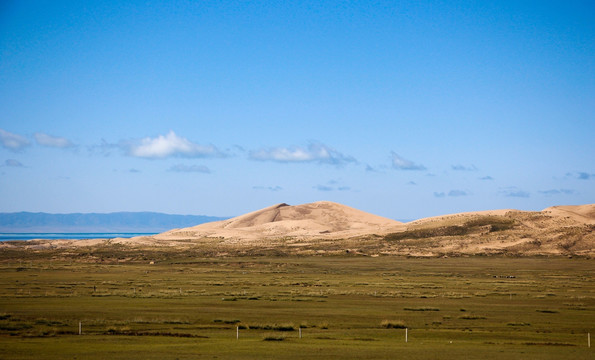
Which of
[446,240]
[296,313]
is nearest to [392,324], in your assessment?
[296,313]

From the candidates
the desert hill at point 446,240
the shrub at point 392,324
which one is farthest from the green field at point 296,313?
the desert hill at point 446,240

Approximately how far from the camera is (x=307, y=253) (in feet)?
460

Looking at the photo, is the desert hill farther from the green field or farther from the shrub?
the shrub

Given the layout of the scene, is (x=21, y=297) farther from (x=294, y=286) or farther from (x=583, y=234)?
(x=583, y=234)

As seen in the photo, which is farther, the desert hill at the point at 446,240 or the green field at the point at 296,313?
the desert hill at the point at 446,240

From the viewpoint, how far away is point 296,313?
53.5 metres

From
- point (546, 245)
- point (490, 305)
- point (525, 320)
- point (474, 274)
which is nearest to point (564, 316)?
point (525, 320)

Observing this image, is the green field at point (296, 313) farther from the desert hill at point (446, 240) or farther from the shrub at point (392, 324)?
the desert hill at point (446, 240)

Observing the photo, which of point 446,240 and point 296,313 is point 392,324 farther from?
point 446,240

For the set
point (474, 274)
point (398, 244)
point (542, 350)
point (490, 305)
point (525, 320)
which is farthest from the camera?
point (398, 244)

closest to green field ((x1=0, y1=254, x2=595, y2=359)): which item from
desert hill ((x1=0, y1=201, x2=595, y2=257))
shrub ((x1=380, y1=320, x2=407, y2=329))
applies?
shrub ((x1=380, y1=320, x2=407, y2=329))

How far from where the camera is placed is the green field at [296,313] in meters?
35.8

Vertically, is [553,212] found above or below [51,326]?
above

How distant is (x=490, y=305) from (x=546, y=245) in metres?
82.3
